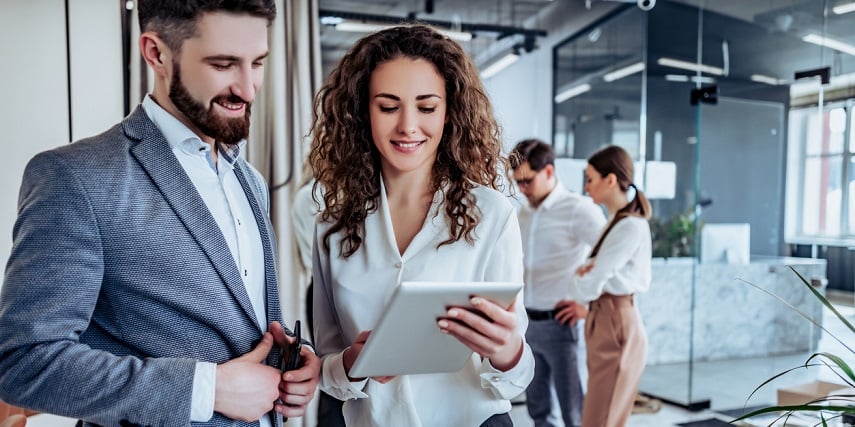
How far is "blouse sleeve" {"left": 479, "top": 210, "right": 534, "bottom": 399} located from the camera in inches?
51.4

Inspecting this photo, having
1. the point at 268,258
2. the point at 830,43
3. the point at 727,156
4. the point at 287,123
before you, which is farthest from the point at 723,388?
the point at 268,258

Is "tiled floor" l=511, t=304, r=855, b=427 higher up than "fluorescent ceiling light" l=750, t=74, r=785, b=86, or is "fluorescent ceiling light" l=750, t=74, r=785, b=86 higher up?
"fluorescent ceiling light" l=750, t=74, r=785, b=86

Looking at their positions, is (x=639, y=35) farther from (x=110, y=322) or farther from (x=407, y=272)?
(x=110, y=322)

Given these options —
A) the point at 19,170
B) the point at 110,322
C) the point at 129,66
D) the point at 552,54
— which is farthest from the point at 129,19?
the point at 552,54

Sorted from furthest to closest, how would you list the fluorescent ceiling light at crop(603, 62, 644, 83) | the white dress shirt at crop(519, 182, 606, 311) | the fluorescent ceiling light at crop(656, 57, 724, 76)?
the fluorescent ceiling light at crop(603, 62, 644, 83) < the fluorescent ceiling light at crop(656, 57, 724, 76) < the white dress shirt at crop(519, 182, 606, 311)

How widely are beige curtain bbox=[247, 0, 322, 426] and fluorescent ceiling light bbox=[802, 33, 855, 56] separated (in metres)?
2.77

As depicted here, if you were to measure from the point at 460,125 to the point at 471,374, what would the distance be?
21.3 inches

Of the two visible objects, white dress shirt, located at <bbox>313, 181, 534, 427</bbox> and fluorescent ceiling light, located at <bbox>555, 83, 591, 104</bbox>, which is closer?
white dress shirt, located at <bbox>313, 181, 534, 427</bbox>

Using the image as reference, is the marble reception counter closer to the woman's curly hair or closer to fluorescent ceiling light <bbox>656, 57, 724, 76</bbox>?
fluorescent ceiling light <bbox>656, 57, 724, 76</bbox>

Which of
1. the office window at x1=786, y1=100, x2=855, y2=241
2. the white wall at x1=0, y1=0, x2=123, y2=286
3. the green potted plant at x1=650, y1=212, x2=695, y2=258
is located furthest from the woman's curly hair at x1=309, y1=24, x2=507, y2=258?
the green potted plant at x1=650, y1=212, x2=695, y2=258

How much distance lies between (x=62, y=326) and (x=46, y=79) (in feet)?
7.96

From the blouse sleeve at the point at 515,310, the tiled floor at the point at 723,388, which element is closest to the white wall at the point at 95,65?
the blouse sleeve at the point at 515,310

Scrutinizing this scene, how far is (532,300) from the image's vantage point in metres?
3.65

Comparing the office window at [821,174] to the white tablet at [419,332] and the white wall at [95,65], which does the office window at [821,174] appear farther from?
the white wall at [95,65]
